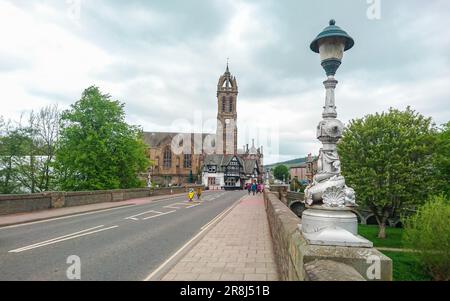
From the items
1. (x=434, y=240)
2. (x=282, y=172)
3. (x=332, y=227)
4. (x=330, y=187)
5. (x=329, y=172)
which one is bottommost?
(x=434, y=240)

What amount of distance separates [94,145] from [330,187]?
32.8m

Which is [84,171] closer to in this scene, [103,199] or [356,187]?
[103,199]

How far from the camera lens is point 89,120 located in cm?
3331

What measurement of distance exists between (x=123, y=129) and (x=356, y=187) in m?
26.1

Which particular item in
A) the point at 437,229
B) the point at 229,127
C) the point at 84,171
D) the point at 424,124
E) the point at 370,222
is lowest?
the point at 370,222

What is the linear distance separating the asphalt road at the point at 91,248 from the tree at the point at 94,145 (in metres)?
19.6

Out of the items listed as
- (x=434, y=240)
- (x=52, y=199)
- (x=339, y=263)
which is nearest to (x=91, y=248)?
(x=339, y=263)

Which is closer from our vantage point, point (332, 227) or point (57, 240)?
point (332, 227)

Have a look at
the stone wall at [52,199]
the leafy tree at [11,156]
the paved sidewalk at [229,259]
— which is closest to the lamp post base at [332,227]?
the paved sidewalk at [229,259]

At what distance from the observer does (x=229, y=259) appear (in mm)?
7602

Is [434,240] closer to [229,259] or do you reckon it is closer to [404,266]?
[404,266]

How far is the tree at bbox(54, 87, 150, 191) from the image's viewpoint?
32.0m

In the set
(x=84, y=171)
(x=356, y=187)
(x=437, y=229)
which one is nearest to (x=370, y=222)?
(x=356, y=187)

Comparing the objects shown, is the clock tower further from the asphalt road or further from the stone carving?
the stone carving
